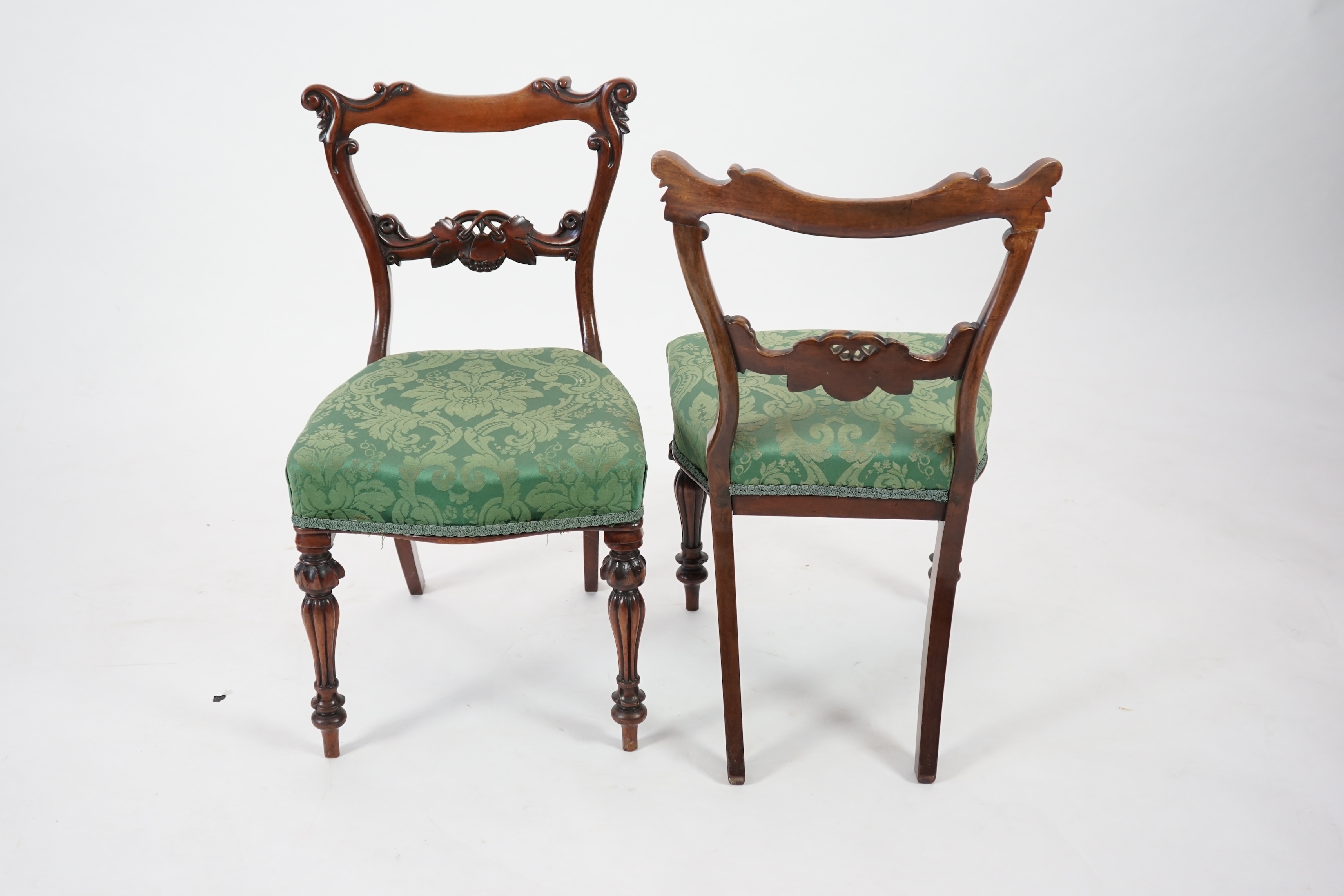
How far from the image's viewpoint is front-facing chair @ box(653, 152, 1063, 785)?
1447mm

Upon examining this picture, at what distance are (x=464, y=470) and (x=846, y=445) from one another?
613 millimetres

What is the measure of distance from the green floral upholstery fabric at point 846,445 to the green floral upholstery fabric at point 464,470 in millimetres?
194

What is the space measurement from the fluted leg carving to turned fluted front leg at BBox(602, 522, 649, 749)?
42 centimetres

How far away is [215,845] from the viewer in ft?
5.74

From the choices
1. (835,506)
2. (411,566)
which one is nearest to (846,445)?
(835,506)

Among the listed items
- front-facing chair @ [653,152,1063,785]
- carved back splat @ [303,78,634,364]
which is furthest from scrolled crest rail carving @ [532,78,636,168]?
front-facing chair @ [653,152,1063,785]

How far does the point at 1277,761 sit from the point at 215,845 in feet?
6.04

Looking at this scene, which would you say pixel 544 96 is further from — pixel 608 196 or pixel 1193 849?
pixel 1193 849

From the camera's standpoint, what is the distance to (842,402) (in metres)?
1.83

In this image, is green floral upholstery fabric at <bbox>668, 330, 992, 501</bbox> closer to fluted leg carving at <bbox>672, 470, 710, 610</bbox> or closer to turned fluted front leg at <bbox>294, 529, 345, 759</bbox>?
fluted leg carving at <bbox>672, 470, 710, 610</bbox>

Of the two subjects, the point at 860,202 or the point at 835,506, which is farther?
the point at 835,506

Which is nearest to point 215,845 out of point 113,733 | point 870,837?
point 113,733

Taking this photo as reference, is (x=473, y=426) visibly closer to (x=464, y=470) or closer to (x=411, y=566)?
(x=464, y=470)

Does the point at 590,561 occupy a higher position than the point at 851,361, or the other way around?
the point at 851,361
